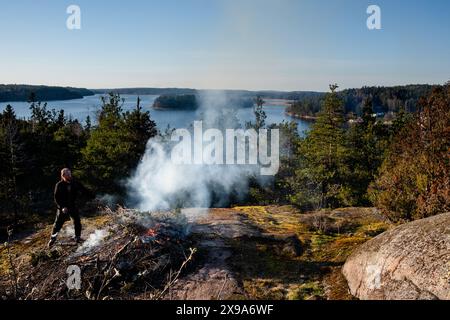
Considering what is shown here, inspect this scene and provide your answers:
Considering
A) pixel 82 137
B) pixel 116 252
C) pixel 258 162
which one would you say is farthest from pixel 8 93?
pixel 116 252

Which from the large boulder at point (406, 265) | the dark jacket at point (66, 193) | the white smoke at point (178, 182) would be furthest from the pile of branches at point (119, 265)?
the white smoke at point (178, 182)

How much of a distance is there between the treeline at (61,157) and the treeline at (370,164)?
901 cm

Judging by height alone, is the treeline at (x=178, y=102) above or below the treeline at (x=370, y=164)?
above

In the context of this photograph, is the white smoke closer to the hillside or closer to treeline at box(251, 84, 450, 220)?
treeline at box(251, 84, 450, 220)

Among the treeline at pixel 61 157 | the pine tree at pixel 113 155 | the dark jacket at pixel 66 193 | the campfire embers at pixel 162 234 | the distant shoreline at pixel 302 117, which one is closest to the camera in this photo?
the campfire embers at pixel 162 234

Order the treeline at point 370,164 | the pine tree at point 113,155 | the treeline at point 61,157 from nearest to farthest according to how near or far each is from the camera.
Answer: the treeline at point 370,164, the pine tree at point 113,155, the treeline at point 61,157

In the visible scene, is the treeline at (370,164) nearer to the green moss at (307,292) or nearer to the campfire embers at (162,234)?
the green moss at (307,292)

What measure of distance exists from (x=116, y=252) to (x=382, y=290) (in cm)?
516

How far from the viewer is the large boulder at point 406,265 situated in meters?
5.68

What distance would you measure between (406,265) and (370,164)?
24892 mm

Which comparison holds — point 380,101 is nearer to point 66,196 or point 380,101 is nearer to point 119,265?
point 66,196

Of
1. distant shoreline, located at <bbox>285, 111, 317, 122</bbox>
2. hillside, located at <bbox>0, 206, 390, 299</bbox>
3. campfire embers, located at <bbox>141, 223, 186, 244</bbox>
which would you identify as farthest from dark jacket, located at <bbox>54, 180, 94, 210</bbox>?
distant shoreline, located at <bbox>285, 111, 317, 122</bbox>

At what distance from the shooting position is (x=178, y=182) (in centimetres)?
2119

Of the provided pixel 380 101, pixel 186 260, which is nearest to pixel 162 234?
pixel 186 260
